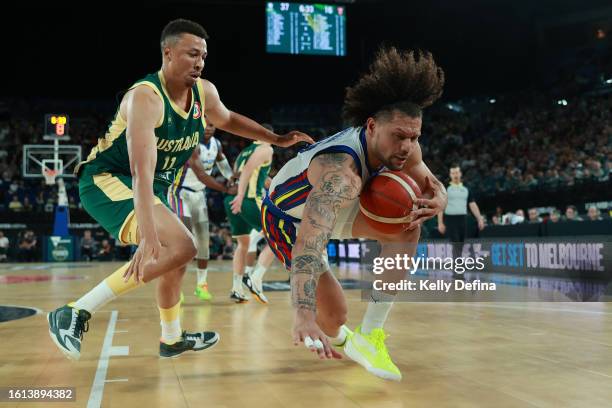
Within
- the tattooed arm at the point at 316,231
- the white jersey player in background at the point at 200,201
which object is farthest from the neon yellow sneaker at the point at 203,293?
the tattooed arm at the point at 316,231

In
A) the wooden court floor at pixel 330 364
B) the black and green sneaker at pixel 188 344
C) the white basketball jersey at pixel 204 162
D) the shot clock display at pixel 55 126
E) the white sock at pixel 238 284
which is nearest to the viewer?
the wooden court floor at pixel 330 364

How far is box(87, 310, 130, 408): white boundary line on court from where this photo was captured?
111 inches

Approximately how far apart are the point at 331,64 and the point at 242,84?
4064 millimetres

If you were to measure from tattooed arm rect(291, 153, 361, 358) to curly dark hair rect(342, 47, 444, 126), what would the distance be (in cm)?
46

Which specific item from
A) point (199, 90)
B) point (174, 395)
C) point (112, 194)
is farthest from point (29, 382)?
point (199, 90)

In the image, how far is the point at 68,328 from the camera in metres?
3.52

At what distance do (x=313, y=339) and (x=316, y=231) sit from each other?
0.51 metres

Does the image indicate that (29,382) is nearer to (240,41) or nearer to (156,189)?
(156,189)

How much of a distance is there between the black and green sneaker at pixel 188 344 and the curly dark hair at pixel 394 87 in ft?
5.60

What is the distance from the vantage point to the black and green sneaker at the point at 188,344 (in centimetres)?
390

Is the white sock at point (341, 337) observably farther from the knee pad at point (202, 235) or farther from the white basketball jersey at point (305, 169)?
the knee pad at point (202, 235)

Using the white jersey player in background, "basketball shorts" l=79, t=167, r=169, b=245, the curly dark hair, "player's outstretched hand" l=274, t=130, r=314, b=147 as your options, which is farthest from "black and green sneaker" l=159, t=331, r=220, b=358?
the white jersey player in background

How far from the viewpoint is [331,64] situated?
2784 cm

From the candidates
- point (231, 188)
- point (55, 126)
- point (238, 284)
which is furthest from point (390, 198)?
point (55, 126)
